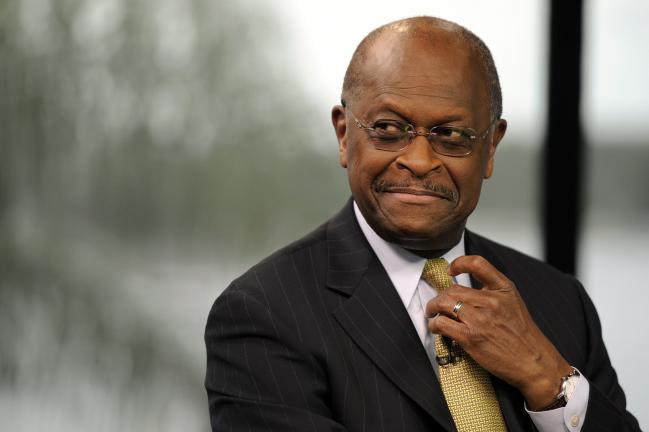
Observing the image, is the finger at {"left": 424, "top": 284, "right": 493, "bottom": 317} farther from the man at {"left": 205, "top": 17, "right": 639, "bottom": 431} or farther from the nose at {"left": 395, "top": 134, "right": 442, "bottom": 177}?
the nose at {"left": 395, "top": 134, "right": 442, "bottom": 177}

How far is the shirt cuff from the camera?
1546 mm

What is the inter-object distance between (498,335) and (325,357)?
30 centimetres

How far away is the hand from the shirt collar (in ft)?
0.34

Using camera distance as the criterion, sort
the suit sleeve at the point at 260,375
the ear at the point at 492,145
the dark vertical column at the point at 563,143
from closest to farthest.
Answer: the suit sleeve at the point at 260,375 → the ear at the point at 492,145 → the dark vertical column at the point at 563,143

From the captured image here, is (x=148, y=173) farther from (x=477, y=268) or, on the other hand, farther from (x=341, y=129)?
(x=477, y=268)

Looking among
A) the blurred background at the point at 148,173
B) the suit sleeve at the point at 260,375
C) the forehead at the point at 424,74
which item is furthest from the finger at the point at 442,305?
the blurred background at the point at 148,173

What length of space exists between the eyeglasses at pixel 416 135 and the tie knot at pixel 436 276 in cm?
22

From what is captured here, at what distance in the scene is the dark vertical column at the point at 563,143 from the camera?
3111 millimetres

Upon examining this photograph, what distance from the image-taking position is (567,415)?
155 cm

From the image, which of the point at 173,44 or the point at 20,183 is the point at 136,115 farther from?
the point at 20,183

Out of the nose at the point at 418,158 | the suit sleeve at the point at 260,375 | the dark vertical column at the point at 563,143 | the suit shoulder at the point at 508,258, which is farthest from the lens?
the dark vertical column at the point at 563,143

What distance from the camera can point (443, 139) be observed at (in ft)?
5.24

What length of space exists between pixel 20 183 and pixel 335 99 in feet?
3.54

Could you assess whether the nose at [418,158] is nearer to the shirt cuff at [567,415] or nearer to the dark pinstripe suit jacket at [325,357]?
the dark pinstripe suit jacket at [325,357]
